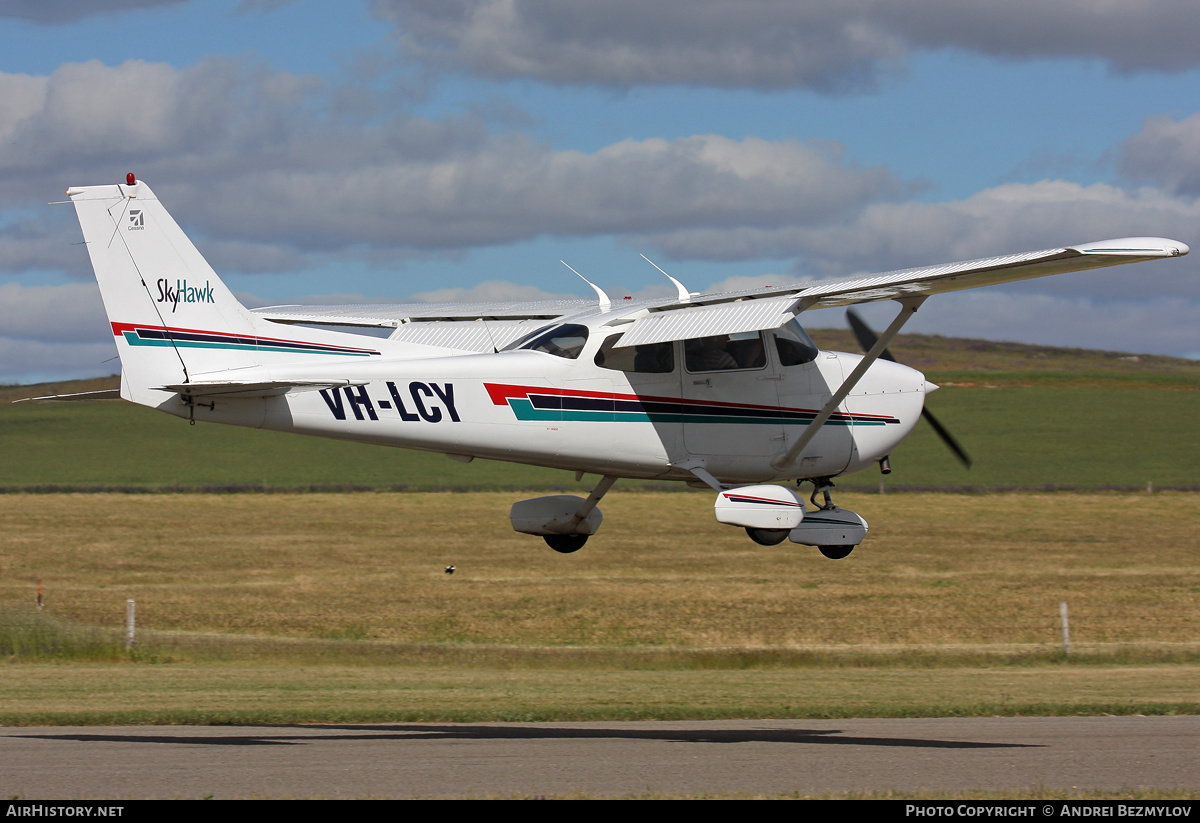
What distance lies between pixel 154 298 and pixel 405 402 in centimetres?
284

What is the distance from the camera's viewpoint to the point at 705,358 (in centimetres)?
1405

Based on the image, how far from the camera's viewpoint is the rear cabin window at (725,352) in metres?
14.0

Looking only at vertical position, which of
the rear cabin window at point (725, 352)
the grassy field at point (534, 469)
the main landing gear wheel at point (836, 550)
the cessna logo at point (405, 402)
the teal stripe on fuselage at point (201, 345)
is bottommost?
the main landing gear wheel at point (836, 550)

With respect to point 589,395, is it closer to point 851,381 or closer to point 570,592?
point 851,381

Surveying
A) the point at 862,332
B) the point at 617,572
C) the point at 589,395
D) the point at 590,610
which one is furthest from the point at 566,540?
the point at 617,572

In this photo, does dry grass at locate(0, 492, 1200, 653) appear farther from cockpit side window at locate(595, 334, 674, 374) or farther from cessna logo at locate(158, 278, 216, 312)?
cessna logo at locate(158, 278, 216, 312)

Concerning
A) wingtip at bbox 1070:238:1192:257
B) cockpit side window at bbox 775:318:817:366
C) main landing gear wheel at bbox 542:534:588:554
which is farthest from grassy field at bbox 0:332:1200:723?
wingtip at bbox 1070:238:1192:257

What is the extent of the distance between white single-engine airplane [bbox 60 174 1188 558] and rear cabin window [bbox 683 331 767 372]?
0.02 m

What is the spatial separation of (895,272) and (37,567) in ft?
127

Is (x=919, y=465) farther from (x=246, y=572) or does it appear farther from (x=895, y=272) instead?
(x=895, y=272)

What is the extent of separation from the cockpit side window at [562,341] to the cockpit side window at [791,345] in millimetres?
2361

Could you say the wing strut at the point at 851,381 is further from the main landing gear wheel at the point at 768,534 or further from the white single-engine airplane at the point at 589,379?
the main landing gear wheel at the point at 768,534

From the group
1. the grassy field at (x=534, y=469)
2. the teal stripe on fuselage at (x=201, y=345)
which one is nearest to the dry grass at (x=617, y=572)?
the grassy field at (x=534, y=469)

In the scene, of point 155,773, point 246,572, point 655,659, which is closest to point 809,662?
point 655,659
